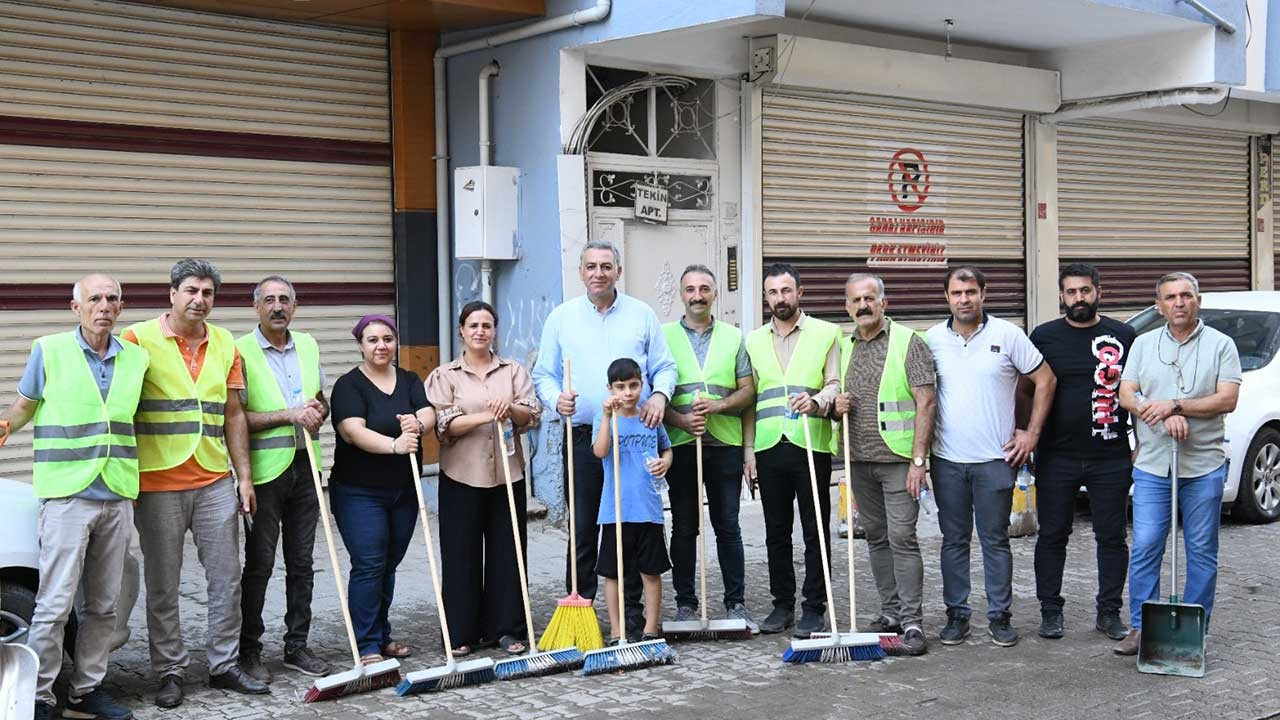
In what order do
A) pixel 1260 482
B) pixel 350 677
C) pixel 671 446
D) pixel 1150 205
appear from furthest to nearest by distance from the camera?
pixel 1150 205 → pixel 1260 482 → pixel 671 446 → pixel 350 677

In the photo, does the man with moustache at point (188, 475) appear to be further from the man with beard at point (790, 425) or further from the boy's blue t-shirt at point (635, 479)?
the man with beard at point (790, 425)

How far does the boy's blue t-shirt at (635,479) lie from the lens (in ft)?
23.7

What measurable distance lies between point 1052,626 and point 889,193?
253 inches

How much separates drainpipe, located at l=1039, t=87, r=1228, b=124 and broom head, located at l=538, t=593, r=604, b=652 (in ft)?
30.0

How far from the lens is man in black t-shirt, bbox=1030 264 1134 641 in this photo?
24.6 feet

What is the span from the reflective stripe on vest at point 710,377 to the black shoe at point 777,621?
0.90m

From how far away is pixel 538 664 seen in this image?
22.4ft

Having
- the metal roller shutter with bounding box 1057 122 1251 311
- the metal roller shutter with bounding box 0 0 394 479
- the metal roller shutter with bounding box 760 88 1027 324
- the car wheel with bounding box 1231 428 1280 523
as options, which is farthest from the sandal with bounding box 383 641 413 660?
the metal roller shutter with bounding box 1057 122 1251 311

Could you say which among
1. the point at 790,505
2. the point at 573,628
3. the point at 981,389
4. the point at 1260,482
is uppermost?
the point at 981,389

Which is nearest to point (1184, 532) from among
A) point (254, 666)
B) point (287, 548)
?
point (287, 548)

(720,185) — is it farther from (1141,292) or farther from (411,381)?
(1141,292)

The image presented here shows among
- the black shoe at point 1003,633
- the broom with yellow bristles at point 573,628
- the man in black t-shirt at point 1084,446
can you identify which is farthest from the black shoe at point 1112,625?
the broom with yellow bristles at point 573,628

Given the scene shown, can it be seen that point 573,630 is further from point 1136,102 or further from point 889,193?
point 1136,102

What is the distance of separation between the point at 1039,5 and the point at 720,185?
3.00 metres
